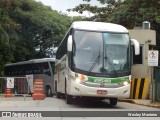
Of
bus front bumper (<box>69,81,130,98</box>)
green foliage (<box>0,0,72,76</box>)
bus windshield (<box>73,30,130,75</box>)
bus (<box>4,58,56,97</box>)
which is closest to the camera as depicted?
bus front bumper (<box>69,81,130,98</box>)

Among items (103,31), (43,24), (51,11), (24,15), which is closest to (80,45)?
(103,31)

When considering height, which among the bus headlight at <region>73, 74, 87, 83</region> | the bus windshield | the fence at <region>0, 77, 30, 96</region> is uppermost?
the bus windshield

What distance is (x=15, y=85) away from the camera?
100ft

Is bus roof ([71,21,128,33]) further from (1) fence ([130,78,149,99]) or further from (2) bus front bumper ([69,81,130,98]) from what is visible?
(1) fence ([130,78,149,99])

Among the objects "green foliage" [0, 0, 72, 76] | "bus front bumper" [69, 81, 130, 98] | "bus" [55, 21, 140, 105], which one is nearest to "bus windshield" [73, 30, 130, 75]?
"bus" [55, 21, 140, 105]

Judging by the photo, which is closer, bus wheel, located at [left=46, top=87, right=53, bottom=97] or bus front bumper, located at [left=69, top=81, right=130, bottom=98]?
bus front bumper, located at [left=69, top=81, right=130, bottom=98]

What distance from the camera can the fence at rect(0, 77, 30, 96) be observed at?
3006cm

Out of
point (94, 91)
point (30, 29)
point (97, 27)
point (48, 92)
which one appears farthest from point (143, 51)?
point (30, 29)

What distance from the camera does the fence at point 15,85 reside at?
98.6 ft

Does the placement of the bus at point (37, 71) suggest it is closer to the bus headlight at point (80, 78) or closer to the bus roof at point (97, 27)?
the bus roof at point (97, 27)

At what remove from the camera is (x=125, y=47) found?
19859mm

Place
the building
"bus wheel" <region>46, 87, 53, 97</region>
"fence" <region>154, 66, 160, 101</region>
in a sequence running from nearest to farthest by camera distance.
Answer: "fence" <region>154, 66, 160, 101</region>, the building, "bus wheel" <region>46, 87, 53, 97</region>

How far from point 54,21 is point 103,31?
4113 cm

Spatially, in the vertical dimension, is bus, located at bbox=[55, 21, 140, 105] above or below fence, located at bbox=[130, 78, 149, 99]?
above
